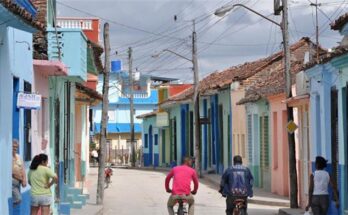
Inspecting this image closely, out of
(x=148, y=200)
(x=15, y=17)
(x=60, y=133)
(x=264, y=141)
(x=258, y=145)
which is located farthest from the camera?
(x=258, y=145)

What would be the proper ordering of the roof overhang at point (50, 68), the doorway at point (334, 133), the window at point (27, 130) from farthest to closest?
the doorway at point (334, 133) → the roof overhang at point (50, 68) → the window at point (27, 130)

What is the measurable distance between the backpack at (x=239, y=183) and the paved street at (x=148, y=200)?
22.8 ft

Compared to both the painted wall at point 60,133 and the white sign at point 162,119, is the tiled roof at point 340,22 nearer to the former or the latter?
the painted wall at point 60,133

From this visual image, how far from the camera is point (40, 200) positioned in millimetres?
15648

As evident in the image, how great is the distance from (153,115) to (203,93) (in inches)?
781

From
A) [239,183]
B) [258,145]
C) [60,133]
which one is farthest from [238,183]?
[258,145]

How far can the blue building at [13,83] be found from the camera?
42.1 feet

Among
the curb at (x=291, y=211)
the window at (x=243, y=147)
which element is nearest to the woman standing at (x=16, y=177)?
the curb at (x=291, y=211)

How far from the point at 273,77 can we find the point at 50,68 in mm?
16280

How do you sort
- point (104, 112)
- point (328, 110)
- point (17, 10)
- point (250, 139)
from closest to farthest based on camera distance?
point (17, 10), point (328, 110), point (104, 112), point (250, 139)

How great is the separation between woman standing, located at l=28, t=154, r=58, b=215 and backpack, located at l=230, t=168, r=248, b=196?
360 centimetres

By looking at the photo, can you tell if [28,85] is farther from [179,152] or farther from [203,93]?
[179,152]

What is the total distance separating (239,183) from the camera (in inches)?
665

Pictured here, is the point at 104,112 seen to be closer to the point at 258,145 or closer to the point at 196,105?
the point at 258,145
